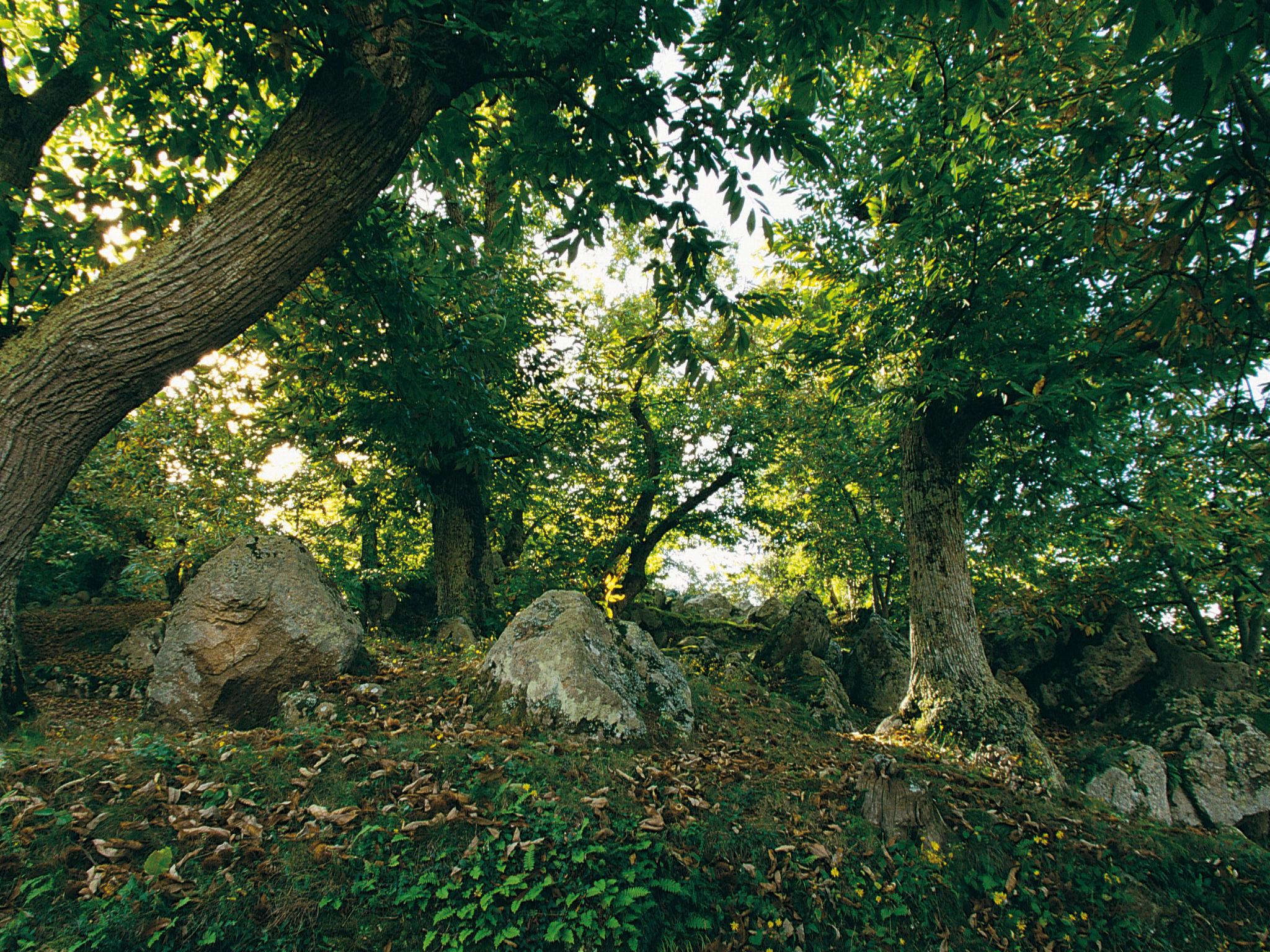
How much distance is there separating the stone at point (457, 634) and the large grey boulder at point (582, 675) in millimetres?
2571

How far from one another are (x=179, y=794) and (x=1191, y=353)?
8.17m

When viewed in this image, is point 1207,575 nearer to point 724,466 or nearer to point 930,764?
point 930,764

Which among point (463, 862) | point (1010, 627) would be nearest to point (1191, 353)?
point (463, 862)

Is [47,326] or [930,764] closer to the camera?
[47,326]

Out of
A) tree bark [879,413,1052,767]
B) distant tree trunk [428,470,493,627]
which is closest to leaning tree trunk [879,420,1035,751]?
tree bark [879,413,1052,767]

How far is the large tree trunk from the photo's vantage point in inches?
123

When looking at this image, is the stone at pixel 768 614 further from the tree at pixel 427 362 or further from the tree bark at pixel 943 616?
the tree at pixel 427 362

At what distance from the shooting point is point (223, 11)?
11.8ft

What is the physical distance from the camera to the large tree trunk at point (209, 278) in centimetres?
313

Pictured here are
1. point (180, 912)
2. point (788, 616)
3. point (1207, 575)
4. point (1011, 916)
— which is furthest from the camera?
point (788, 616)

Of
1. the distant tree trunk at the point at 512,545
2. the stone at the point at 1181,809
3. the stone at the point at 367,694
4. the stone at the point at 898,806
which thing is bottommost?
the stone at the point at 1181,809

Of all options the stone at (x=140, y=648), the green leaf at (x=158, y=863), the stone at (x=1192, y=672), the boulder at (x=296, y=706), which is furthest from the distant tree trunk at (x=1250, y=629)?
the stone at (x=140, y=648)

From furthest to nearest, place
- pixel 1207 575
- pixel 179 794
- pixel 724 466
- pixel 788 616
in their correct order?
1. pixel 724 466
2. pixel 788 616
3. pixel 1207 575
4. pixel 179 794

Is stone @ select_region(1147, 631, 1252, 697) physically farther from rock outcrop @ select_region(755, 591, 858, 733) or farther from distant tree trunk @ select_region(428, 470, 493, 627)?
distant tree trunk @ select_region(428, 470, 493, 627)
